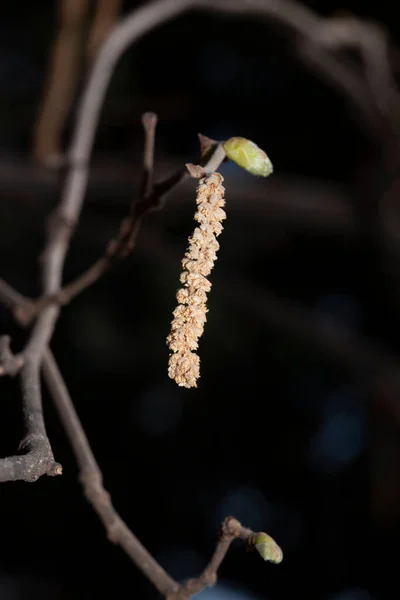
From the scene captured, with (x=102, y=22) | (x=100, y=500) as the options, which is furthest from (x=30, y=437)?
(x=102, y=22)

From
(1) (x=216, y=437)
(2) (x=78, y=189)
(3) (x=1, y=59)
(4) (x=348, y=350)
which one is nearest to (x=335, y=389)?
(1) (x=216, y=437)

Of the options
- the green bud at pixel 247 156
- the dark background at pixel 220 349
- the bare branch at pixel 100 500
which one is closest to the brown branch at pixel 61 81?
the dark background at pixel 220 349

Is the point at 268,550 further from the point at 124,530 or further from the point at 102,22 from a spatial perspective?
the point at 102,22

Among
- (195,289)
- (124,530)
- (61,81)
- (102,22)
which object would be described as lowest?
(124,530)

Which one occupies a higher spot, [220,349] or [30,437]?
[220,349]

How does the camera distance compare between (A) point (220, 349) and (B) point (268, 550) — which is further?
(A) point (220, 349)

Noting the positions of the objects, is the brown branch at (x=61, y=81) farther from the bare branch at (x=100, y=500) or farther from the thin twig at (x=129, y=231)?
the bare branch at (x=100, y=500)
